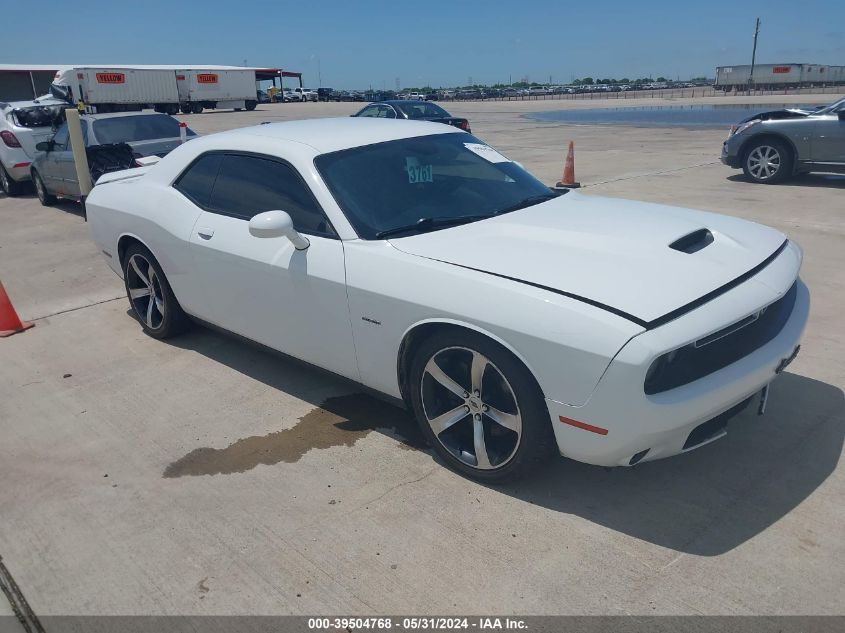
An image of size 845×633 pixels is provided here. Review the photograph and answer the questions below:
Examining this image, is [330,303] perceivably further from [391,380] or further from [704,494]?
[704,494]

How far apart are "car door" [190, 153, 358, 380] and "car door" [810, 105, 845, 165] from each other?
9.20m

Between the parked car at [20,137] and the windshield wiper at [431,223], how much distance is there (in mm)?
11020

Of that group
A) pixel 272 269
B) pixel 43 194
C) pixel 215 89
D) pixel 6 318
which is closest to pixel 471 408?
pixel 272 269

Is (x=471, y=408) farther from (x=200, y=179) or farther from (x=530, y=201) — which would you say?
(x=200, y=179)

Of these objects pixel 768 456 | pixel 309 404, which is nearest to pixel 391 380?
pixel 309 404

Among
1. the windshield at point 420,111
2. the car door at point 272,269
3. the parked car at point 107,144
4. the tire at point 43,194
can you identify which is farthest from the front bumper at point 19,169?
the car door at point 272,269

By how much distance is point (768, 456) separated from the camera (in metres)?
3.40

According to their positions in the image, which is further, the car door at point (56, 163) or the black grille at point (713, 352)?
the car door at point (56, 163)

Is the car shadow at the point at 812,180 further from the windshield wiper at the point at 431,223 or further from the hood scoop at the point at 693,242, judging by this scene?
the windshield wiper at the point at 431,223

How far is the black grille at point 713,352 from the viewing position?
266 cm

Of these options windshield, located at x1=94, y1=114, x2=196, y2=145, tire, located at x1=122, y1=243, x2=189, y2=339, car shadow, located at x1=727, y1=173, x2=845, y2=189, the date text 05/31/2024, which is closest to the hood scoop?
the date text 05/31/2024

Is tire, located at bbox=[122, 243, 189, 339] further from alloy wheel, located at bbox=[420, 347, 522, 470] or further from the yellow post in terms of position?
the yellow post

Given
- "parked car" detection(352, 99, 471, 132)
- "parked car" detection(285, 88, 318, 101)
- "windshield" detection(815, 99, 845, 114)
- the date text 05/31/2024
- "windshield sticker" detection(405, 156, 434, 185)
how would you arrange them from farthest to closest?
"parked car" detection(285, 88, 318, 101) < "parked car" detection(352, 99, 471, 132) < "windshield" detection(815, 99, 845, 114) < "windshield sticker" detection(405, 156, 434, 185) < the date text 05/31/2024

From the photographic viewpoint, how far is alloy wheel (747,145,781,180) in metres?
10.7
